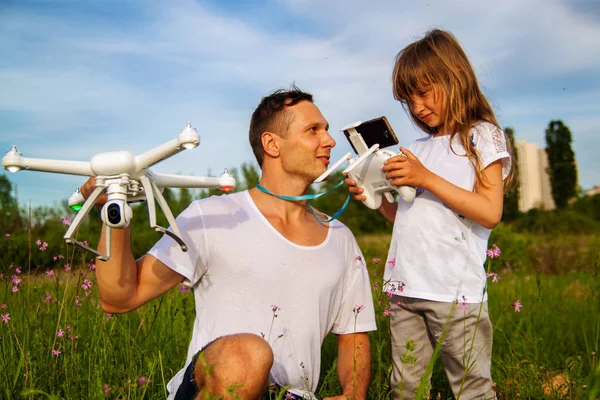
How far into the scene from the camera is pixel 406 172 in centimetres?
268

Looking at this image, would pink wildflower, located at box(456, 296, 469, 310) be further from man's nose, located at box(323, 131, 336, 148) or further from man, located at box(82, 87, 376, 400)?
man's nose, located at box(323, 131, 336, 148)

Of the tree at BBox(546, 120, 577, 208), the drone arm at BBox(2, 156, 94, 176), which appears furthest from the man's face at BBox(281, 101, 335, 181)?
the tree at BBox(546, 120, 577, 208)

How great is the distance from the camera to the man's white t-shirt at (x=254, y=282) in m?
2.55

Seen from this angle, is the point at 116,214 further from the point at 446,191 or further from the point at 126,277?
the point at 446,191

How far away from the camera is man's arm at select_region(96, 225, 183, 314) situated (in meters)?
2.23

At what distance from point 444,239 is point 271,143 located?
38.7 inches

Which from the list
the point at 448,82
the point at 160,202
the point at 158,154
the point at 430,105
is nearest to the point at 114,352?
the point at 160,202

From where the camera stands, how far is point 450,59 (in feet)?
10.00

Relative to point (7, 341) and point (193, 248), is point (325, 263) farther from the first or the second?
point (7, 341)

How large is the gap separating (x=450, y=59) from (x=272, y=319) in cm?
Answer: 158

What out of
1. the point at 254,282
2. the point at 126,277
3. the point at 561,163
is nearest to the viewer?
the point at 126,277

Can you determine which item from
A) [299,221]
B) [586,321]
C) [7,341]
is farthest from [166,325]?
[586,321]

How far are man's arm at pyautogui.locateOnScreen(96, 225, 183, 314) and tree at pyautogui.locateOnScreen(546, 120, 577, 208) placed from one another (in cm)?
4193

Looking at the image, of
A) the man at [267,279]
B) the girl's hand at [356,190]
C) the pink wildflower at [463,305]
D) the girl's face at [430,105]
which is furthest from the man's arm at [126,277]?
the girl's face at [430,105]
